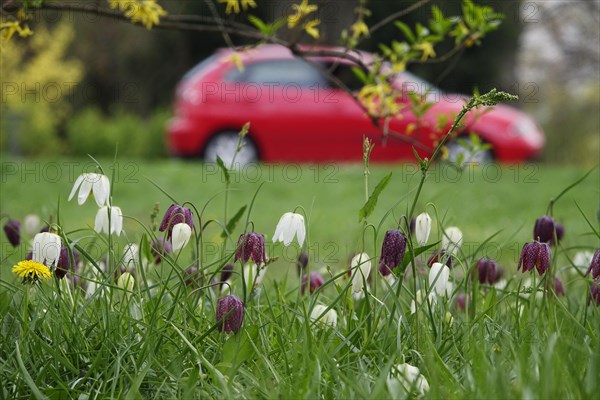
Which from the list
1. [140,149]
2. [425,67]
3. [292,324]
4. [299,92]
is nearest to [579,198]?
[299,92]

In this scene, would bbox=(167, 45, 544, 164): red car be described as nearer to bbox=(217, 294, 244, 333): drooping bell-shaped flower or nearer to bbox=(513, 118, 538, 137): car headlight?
bbox=(513, 118, 538, 137): car headlight

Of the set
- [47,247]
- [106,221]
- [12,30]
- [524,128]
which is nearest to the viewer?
[47,247]

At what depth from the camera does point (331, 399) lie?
6.29ft

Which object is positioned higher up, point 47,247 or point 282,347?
point 47,247

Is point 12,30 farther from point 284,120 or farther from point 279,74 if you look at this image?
point 279,74

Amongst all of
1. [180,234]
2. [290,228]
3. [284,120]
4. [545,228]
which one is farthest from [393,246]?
[284,120]

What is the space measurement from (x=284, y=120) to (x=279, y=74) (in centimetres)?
69

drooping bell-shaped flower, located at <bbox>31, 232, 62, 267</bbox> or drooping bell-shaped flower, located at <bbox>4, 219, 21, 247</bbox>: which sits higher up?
drooping bell-shaped flower, located at <bbox>31, 232, 62, 267</bbox>

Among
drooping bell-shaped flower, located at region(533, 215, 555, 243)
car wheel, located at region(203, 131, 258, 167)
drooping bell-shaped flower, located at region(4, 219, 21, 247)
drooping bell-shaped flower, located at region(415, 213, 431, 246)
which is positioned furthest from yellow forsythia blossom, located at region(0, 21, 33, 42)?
car wheel, located at region(203, 131, 258, 167)

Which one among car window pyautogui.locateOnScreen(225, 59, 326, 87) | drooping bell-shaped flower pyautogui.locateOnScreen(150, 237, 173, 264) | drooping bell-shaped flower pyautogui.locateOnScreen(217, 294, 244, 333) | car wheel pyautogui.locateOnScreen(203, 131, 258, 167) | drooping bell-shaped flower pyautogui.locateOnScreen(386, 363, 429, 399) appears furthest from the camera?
car wheel pyautogui.locateOnScreen(203, 131, 258, 167)

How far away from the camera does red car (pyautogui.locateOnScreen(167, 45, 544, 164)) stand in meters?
10.6

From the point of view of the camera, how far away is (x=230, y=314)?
1.98 metres

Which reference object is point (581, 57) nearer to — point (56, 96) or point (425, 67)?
point (425, 67)

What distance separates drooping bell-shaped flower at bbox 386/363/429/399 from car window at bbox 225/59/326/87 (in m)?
9.16
